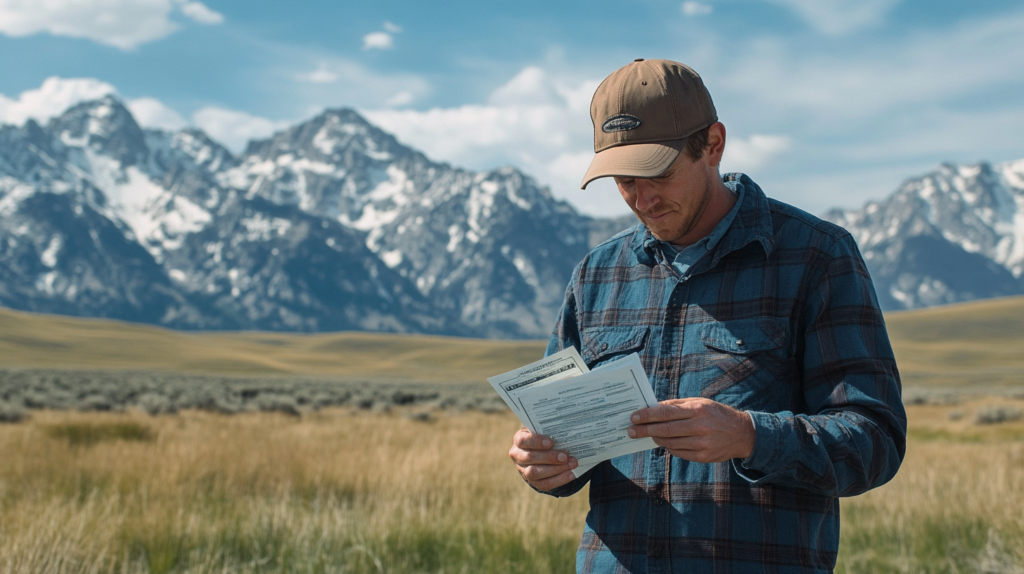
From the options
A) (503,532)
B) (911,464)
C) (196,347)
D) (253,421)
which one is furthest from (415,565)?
(196,347)

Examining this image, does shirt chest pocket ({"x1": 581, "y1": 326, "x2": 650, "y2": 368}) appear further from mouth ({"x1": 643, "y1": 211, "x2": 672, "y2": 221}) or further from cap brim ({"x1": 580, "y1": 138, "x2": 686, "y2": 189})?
cap brim ({"x1": 580, "y1": 138, "x2": 686, "y2": 189})

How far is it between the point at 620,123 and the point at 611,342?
24.5 inches

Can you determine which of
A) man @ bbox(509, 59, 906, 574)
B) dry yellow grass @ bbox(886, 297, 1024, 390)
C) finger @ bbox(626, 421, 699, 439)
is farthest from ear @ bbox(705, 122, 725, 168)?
dry yellow grass @ bbox(886, 297, 1024, 390)

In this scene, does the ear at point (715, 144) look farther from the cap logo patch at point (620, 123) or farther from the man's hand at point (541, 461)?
the man's hand at point (541, 461)

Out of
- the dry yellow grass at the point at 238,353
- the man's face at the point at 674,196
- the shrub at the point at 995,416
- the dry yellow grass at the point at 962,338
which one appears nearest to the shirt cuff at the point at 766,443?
the man's face at the point at 674,196

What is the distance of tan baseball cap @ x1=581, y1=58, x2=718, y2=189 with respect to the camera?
→ 6.91 ft

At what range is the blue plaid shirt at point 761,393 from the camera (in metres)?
1.91

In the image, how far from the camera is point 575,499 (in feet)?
27.1

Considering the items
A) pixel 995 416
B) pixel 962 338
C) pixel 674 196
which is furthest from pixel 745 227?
pixel 962 338

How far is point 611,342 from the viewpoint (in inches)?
91.1

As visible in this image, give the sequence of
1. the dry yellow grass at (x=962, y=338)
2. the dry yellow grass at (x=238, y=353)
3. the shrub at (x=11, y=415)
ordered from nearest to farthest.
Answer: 1. the shrub at (x=11, y=415)
2. the dry yellow grass at (x=238, y=353)
3. the dry yellow grass at (x=962, y=338)

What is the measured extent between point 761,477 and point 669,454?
0.88 feet

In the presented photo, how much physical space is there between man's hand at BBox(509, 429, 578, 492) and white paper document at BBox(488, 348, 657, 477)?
0.08ft

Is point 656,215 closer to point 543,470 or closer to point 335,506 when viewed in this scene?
point 543,470
